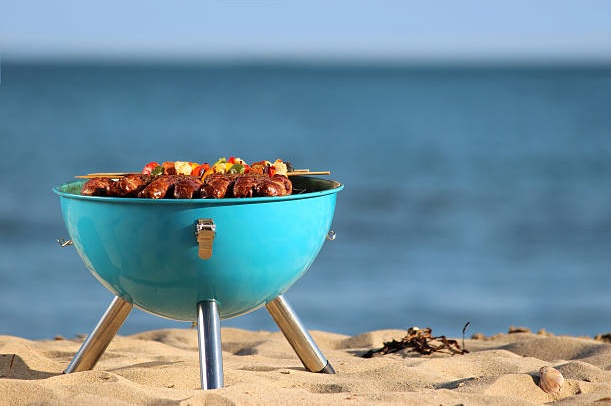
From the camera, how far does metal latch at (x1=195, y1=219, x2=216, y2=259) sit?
2.79 metres

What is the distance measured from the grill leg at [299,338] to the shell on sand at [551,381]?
87 centimetres

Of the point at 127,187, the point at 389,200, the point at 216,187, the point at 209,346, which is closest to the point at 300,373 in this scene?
the point at 209,346

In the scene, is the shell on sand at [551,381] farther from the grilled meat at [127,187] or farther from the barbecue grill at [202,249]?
the grilled meat at [127,187]

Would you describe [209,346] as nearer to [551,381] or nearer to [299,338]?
[299,338]

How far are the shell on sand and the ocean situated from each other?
2.85 meters

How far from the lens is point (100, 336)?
3455 millimetres

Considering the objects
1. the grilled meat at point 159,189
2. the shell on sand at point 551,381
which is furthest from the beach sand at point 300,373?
the grilled meat at point 159,189

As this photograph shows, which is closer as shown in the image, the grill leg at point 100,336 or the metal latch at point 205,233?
the metal latch at point 205,233

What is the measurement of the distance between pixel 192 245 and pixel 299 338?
0.89 metres

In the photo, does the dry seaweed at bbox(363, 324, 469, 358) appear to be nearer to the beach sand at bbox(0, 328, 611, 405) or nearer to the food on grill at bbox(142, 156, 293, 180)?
the beach sand at bbox(0, 328, 611, 405)

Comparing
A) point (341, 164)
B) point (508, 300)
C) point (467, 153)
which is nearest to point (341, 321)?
point (508, 300)

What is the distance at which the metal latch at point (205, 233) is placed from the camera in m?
2.79

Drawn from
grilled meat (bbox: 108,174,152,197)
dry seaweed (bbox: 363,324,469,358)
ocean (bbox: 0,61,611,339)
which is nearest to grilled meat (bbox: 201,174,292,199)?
grilled meat (bbox: 108,174,152,197)

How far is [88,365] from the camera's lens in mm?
3502
